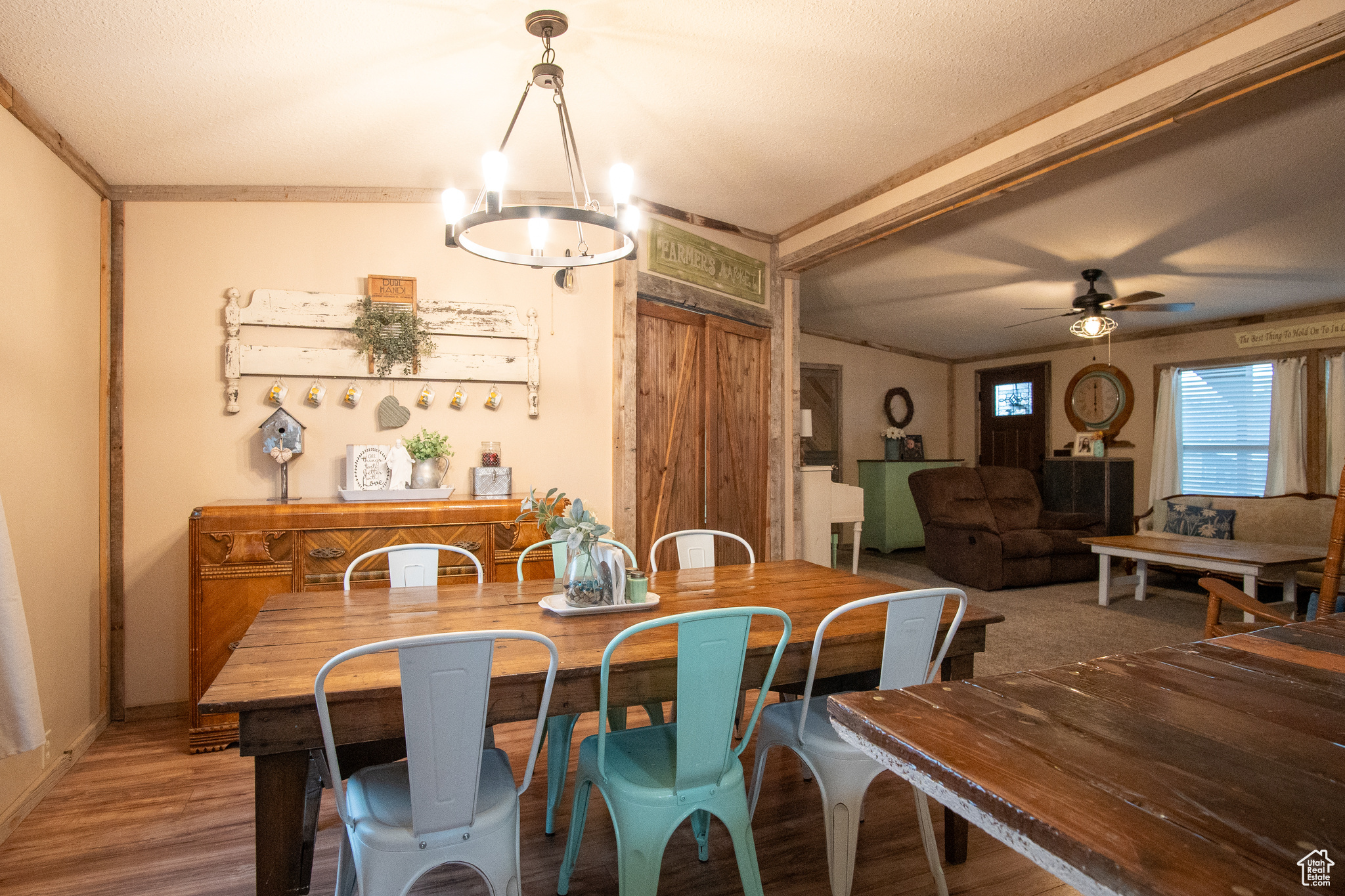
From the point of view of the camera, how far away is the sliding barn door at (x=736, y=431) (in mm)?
4645

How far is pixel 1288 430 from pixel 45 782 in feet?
29.8

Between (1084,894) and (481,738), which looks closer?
(1084,894)

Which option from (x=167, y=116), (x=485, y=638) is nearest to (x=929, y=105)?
(x=485, y=638)

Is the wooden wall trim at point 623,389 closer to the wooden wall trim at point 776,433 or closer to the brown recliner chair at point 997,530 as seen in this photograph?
the wooden wall trim at point 776,433

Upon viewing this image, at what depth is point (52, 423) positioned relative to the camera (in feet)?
9.23

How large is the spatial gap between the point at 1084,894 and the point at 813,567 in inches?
94.6

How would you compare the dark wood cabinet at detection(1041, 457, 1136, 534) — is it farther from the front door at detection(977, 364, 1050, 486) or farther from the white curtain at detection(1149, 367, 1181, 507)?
the front door at detection(977, 364, 1050, 486)

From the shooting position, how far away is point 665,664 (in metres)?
1.73

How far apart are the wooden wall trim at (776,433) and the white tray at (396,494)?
2.24 metres

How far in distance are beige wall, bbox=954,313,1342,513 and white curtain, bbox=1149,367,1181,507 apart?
0.14 m

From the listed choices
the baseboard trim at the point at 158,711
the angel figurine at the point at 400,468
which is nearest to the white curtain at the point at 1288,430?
the angel figurine at the point at 400,468

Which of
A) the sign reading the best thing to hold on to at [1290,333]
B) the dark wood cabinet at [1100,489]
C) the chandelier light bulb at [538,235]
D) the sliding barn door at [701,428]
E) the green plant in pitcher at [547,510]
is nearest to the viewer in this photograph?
the green plant in pitcher at [547,510]

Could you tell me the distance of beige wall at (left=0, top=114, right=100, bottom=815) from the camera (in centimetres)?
252

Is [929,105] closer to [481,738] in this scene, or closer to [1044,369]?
[481,738]
